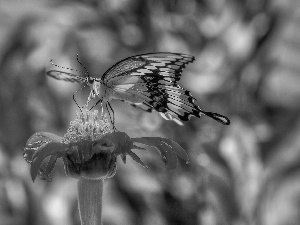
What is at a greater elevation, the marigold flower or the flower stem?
the marigold flower

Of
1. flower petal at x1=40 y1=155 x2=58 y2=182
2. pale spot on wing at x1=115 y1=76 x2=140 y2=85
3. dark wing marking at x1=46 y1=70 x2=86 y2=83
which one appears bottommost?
flower petal at x1=40 y1=155 x2=58 y2=182

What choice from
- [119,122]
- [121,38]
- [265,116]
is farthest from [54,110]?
[265,116]

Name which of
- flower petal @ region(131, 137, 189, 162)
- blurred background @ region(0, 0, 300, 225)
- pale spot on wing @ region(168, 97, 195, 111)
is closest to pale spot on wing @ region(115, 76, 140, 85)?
pale spot on wing @ region(168, 97, 195, 111)

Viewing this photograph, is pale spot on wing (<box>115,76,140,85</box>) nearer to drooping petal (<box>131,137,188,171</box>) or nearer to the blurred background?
drooping petal (<box>131,137,188,171</box>)

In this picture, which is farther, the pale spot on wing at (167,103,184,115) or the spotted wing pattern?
the pale spot on wing at (167,103,184,115)

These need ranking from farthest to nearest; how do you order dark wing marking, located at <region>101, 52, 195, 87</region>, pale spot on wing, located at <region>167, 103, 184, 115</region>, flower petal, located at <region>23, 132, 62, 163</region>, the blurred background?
1. the blurred background
2. pale spot on wing, located at <region>167, 103, 184, 115</region>
3. dark wing marking, located at <region>101, 52, 195, 87</region>
4. flower petal, located at <region>23, 132, 62, 163</region>

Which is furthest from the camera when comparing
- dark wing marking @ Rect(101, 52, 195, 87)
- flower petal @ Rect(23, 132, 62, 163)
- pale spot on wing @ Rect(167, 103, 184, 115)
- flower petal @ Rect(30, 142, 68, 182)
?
pale spot on wing @ Rect(167, 103, 184, 115)

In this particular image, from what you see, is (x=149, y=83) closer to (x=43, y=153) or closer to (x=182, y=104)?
(x=182, y=104)
